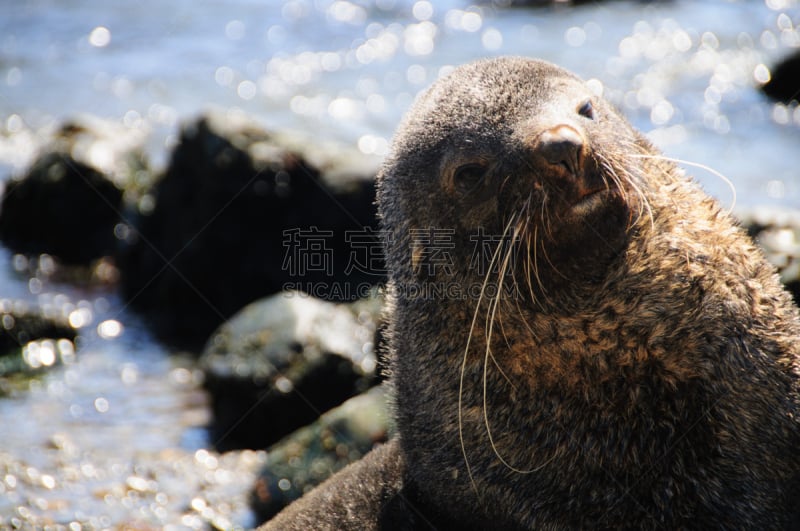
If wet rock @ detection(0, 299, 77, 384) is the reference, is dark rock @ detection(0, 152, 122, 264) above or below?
above

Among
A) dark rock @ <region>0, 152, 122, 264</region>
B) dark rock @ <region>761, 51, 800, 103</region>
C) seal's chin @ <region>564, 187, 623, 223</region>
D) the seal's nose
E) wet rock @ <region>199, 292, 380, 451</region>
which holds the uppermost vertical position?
dark rock @ <region>761, 51, 800, 103</region>

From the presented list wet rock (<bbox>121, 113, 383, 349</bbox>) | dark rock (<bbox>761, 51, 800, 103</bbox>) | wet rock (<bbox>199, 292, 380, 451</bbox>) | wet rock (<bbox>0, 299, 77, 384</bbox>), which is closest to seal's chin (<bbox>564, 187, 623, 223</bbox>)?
wet rock (<bbox>199, 292, 380, 451</bbox>)

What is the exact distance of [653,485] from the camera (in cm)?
445

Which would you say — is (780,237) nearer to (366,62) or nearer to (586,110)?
(586,110)

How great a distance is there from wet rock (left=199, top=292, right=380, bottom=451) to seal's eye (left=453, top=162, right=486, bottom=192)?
3.75 metres

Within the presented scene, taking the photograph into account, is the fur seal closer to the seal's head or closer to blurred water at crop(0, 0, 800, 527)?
the seal's head

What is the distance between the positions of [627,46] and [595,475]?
14316 millimetres

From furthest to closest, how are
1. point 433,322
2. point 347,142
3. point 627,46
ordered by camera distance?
1. point 627,46
2. point 347,142
3. point 433,322

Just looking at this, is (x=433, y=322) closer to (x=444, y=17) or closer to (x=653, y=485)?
(x=653, y=485)

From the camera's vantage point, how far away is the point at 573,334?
4.71 metres

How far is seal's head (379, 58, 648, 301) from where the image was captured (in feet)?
14.7

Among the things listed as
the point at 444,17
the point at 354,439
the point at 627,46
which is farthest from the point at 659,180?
the point at 444,17

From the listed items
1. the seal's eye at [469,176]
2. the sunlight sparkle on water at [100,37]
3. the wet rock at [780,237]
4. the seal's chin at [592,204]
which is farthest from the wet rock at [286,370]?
the sunlight sparkle on water at [100,37]

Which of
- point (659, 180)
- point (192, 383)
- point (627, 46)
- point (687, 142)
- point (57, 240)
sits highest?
point (627, 46)
